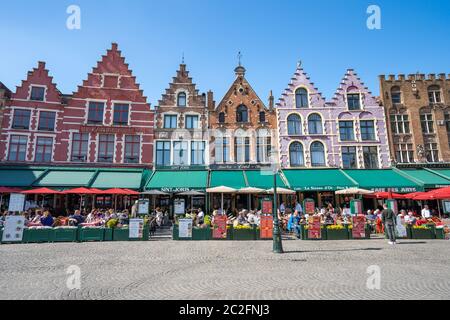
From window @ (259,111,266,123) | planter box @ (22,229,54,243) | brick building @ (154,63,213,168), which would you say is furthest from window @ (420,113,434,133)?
planter box @ (22,229,54,243)

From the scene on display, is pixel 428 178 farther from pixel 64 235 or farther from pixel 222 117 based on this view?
pixel 64 235

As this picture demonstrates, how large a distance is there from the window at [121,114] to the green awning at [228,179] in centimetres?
916

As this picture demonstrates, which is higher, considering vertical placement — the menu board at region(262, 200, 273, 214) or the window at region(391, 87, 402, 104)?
the window at region(391, 87, 402, 104)

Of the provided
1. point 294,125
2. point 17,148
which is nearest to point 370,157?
point 294,125

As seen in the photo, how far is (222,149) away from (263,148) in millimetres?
3666

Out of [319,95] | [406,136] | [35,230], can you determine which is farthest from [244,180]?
[406,136]

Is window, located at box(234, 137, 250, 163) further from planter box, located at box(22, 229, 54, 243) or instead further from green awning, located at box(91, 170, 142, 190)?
planter box, located at box(22, 229, 54, 243)

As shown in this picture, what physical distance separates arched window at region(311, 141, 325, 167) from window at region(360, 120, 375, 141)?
3950 millimetres

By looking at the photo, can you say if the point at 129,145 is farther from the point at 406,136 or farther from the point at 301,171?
the point at 406,136

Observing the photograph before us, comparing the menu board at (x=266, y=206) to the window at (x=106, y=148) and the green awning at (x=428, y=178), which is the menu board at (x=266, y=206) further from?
the window at (x=106, y=148)

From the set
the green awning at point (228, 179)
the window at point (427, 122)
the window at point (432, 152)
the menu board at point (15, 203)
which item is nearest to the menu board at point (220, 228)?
the green awning at point (228, 179)

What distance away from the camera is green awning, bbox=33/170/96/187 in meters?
19.4

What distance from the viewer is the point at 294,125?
2484cm

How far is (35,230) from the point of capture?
1291cm
